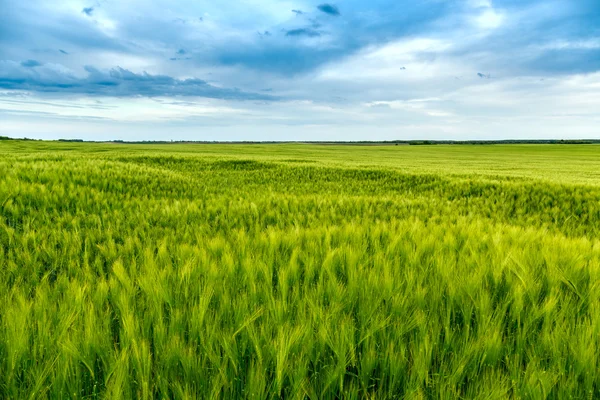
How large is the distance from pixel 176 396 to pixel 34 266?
71.7 inches

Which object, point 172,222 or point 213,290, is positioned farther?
point 172,222

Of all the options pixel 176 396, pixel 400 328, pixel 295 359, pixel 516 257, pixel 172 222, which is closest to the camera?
pixel 176 396

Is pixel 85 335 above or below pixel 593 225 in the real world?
above

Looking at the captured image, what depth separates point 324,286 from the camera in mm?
1612

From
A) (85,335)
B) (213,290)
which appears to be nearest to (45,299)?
(85,335)

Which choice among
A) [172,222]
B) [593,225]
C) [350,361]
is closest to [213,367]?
[350,361]

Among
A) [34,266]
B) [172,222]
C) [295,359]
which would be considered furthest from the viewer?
[172,222]

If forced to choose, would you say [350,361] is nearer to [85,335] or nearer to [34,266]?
[85,335]

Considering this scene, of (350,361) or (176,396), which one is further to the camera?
(350,361)

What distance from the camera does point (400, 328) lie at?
1208 mm

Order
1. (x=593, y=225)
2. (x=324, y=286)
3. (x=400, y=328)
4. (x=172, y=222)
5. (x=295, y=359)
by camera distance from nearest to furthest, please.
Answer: (x=295, y=359) → (x=400, y=328) → (x=324, y=286) → (x=172, y=222) → (x=593, y=225)

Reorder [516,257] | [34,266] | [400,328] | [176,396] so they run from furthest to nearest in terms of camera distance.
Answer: [34,266] < [516,257] < [400,328] < [176,396]

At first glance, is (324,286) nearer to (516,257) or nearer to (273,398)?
(273,398)

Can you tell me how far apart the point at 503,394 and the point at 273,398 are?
0.61 meters
